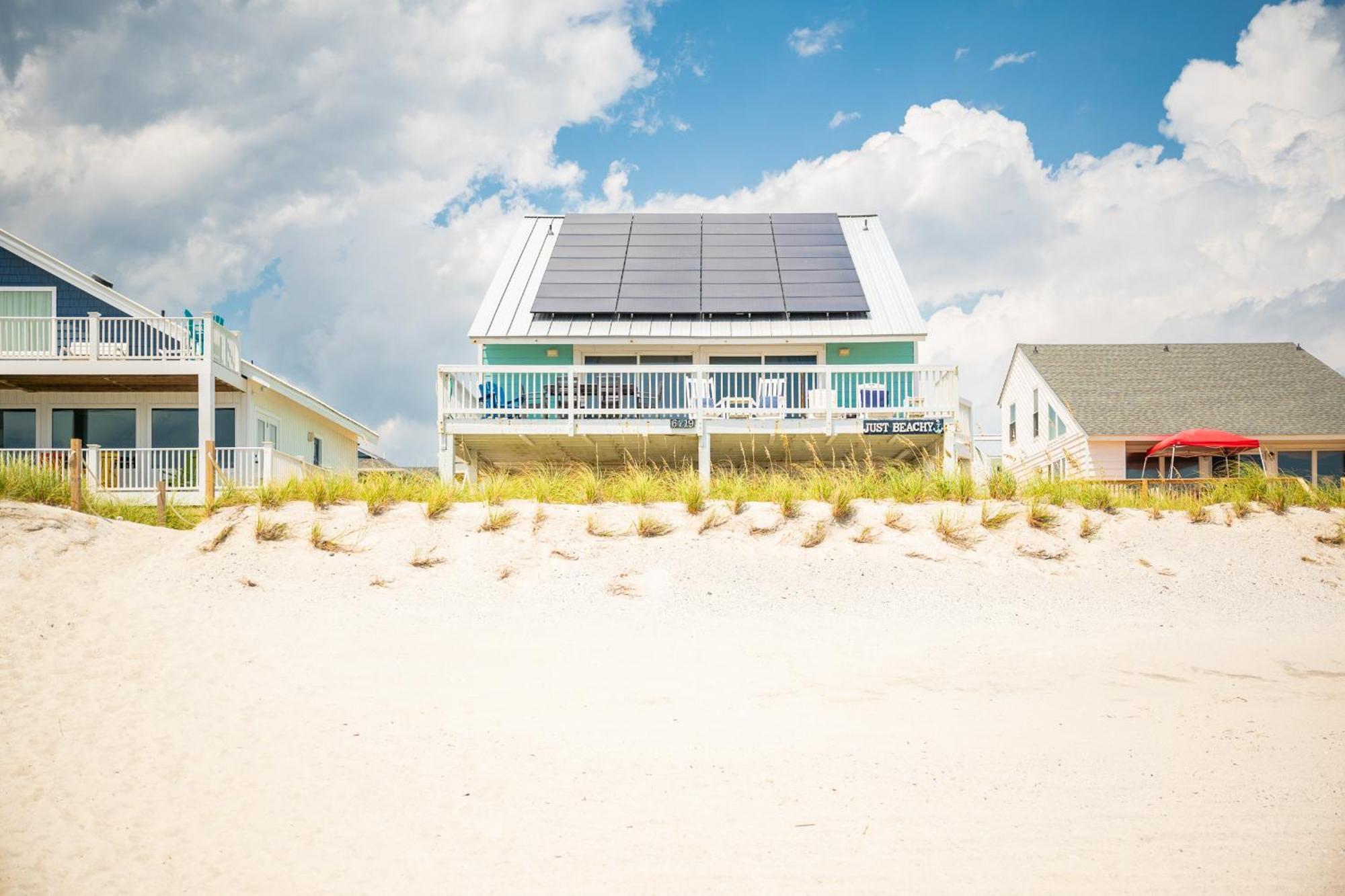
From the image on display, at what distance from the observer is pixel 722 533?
40.0 ft

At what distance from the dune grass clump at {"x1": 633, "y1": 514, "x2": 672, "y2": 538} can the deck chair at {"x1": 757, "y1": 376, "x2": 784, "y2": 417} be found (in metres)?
5.32

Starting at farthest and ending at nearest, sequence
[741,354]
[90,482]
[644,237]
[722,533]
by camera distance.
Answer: [644,237] → [741,354] → [90,482] → [722,533]

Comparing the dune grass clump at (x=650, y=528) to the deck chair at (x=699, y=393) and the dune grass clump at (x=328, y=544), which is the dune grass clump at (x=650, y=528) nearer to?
the dune grass clump at (x=328, y=544)

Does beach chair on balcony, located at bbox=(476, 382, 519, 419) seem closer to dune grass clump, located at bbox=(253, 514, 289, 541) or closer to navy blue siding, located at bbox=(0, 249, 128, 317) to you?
dune grass clump, located at bbox=(253, 514, 289, 541)

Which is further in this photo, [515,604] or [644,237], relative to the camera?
[644,237]

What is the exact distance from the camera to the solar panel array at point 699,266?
72.1 feet

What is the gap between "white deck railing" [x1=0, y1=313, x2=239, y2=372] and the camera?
19.6 meters

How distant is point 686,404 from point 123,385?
1231 centimetres

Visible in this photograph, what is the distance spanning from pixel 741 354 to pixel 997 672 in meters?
13.9

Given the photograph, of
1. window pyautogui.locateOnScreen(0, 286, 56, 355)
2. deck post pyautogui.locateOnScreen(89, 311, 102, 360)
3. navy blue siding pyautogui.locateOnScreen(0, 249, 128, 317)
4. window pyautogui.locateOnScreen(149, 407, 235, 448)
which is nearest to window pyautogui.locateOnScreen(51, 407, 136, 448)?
window pyautogui.locateOnScreen(149, 407, 235, 448)

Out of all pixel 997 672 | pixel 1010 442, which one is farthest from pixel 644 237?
pixel 997 672

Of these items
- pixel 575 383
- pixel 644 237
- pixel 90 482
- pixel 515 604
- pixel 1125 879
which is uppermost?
pixel 644 237

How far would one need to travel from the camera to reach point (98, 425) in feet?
72.6

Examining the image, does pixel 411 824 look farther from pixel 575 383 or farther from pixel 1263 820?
pixel 575 383
